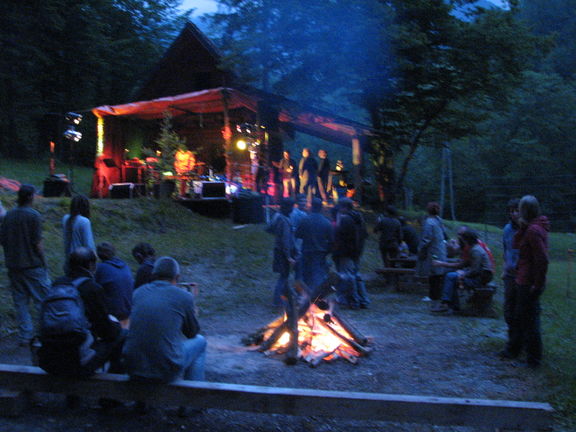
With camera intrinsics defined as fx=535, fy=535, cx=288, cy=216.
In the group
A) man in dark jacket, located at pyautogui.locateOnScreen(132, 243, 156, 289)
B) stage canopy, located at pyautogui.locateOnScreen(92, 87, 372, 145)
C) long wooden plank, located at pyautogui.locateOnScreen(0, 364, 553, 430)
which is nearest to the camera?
long wooden plank, located at pyautogui.locateOnScreen(0, 364, 553, 430)

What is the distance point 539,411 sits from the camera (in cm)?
362

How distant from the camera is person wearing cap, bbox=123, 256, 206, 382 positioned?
3.89 meters

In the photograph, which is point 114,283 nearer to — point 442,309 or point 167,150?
point 442,309

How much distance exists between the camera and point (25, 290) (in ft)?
19.6

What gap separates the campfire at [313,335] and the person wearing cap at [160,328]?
1936 millimetres

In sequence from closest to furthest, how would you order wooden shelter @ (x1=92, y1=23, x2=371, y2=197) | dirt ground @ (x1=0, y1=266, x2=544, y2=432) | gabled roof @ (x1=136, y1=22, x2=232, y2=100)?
dirt ground @ (x1=0, y1=266, x2=544, y2=432) → wooden shelter @ (x1=92, y1=23, x2=371, y2=197) → gabled roof @ (x1=136, y1=22, x2=232, y2=100)

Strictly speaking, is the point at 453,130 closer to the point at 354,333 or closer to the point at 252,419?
the point at 354,333

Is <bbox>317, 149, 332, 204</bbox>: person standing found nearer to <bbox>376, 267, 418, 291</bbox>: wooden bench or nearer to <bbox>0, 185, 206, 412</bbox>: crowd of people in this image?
<bbox>376, 267, 418, 291</bbox>: wooden bench

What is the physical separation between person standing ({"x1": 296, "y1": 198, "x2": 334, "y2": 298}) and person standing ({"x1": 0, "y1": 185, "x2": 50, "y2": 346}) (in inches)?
143

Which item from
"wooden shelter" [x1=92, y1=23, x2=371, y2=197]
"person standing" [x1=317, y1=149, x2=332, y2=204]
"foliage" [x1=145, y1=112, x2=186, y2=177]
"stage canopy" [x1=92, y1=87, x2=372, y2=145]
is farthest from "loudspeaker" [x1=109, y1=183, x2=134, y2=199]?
"person standing" [x1=317, y1=149, x2=332, y2=204]

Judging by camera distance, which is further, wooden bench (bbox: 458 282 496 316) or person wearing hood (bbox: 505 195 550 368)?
wooden bench (bbox: 458 282 496 316)

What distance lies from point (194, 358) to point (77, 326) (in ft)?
3.27

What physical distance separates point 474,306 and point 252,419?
198 inches

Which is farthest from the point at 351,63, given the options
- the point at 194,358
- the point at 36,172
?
the point at 36,172
